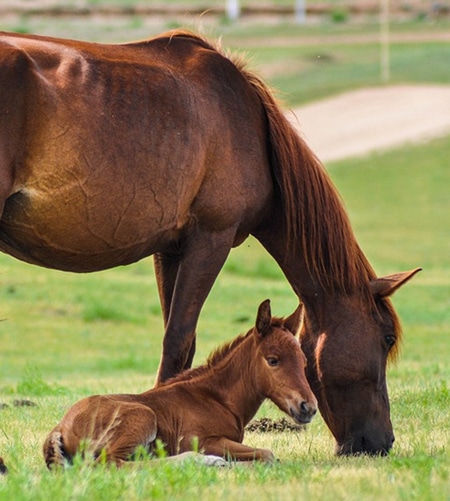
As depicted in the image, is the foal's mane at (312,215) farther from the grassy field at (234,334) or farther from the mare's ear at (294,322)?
the grassy field at (234,334)

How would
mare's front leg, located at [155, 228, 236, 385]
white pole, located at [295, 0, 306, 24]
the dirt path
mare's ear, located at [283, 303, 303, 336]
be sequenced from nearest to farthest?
mare's ear, located at [283, 303, 303, 336] → mare's front leg, located at [155, 228, 236, 385] → the dirt path → white pole, located at [295, 0, 306, 24]

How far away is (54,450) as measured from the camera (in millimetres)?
6379

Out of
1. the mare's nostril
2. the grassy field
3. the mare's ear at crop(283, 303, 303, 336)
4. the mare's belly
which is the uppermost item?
the mare's belly

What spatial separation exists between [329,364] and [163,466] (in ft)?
6.62

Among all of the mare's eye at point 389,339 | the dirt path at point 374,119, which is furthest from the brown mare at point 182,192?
the dirt path at point 374,119

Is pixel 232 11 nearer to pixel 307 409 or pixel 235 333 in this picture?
pixel 235 333

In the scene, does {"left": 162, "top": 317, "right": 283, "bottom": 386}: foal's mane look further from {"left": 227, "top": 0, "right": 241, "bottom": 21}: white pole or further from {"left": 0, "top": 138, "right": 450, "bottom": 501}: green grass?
{"left": 227, "top": 0, "right": 241, "bottom": 21}: white pole

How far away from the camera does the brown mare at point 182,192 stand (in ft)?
21.9

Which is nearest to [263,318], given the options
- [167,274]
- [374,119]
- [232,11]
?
[167,274]

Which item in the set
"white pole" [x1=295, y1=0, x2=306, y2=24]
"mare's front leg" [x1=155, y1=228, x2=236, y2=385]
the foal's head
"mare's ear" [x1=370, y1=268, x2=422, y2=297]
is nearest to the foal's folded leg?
the foal's head

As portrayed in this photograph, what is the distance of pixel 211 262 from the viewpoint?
7.43 meters

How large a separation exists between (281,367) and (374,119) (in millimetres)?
36066

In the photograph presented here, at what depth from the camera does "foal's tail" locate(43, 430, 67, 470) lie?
250 inches

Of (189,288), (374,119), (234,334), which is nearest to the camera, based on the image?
(189,288)
